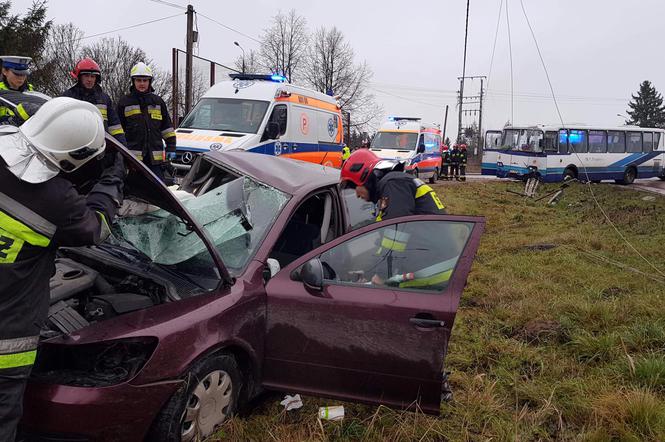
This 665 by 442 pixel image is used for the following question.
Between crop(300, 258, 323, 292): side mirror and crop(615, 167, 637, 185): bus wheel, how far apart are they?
77.7 feet

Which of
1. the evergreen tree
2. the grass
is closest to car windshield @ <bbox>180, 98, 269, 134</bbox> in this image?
the grass

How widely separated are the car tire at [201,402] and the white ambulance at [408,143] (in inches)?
598

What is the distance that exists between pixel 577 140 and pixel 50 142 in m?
22.0

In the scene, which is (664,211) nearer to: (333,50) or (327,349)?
(327,349)

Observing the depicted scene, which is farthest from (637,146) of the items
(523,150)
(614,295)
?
(614,295)

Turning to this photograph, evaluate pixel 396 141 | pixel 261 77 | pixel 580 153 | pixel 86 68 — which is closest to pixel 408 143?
pixel 396 141

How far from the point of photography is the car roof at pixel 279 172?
319 centimetres

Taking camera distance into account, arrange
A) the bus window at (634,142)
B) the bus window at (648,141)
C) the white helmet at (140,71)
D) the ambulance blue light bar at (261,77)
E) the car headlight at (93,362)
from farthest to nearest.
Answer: the bus window at (648,141)
the bus window at (634,142)
the ambulance blue light bar at (261,77)
the white helmet at (140,71)
the car headlight at (93,362)

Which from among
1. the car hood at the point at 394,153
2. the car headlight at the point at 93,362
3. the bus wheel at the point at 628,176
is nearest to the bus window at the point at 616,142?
the bus wheel at the point at 628,176

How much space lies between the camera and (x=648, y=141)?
22547mm

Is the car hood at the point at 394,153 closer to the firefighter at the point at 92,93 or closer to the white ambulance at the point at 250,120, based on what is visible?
the white ambulance at the point at 250,120

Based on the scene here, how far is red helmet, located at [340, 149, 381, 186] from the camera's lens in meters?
3.46

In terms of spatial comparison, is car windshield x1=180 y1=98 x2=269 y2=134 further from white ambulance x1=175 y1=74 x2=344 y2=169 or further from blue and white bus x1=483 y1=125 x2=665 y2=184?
blue and white bus x1=483 y1=125 x2=665 y2=184

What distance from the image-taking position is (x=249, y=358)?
2.52 meters
